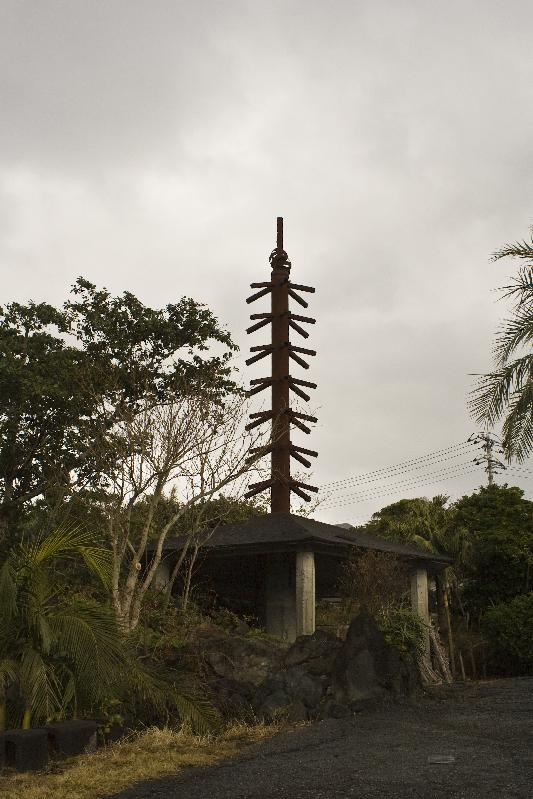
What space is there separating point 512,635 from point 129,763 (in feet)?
55.5

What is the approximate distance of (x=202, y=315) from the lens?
2573 centimetres

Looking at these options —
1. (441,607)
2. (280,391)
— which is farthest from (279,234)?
(441,607)

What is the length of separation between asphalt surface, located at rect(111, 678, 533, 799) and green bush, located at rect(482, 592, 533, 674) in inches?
412

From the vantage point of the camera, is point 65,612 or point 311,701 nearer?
point 65,612

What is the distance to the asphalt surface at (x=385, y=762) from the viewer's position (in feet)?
28.5

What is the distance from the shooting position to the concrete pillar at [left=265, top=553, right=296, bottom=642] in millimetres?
22609

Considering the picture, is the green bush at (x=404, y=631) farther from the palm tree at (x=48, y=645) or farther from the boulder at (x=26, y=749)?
the boulder at (x=26, y=749)

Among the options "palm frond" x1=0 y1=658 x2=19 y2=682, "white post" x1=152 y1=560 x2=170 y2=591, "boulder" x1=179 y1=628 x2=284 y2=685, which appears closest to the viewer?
"palm frond" x1=0 y1=658 x2=19 y2=682

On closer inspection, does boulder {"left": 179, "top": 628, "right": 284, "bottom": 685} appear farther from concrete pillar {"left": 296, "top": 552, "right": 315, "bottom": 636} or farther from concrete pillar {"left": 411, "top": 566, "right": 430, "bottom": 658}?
concrete pillar {"left": 411, "top": 566, "right": 430, "bottom": 658}

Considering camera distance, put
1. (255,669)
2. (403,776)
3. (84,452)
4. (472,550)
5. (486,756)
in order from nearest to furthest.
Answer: (403,776) → (486,756) → (255,669) → (84,452) → (472,550)

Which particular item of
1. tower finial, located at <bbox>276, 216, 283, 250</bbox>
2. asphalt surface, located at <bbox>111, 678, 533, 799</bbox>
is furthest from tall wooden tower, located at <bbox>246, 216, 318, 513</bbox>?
asphalt surface, located at <bbox>111, 678, 533, 799</bbox>

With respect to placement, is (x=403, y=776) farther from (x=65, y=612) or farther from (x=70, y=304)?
(x=70, y=304)

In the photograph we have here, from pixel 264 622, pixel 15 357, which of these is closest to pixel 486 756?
pixel 264 622

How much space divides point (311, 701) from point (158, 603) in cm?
570
